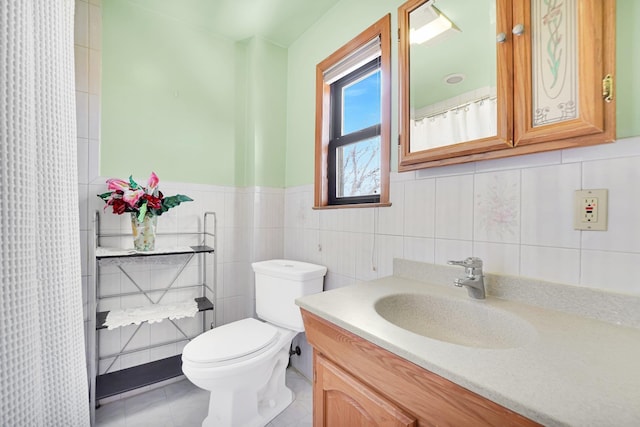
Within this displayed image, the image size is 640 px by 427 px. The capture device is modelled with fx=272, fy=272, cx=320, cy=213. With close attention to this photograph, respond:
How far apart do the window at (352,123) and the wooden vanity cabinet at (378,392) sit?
0.75 meters

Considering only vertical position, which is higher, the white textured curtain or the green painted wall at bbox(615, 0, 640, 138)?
the green painted wall at bbox(615, 0, 640, 138)

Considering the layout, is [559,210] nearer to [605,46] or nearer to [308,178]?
[605,46]

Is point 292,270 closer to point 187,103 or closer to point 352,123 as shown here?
point 352,123

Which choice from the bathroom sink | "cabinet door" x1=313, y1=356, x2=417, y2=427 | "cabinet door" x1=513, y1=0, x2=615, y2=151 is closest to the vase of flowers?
"cabinet door" x1=313, y1=356, x2=417, y2=427

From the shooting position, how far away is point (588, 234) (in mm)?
760

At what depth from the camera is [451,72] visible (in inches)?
41.8

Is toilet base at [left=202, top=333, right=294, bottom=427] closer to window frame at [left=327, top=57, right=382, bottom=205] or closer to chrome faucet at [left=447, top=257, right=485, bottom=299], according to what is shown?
window frame at [left=327, top=57, right=382, bottom=205]

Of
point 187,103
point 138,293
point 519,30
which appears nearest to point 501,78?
point 519,30

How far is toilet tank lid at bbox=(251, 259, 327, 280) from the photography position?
5.06ft

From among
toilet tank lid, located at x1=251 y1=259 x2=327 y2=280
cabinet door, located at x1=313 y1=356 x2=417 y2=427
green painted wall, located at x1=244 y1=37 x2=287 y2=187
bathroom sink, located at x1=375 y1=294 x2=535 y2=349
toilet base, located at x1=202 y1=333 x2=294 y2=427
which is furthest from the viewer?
green painted wall, located at x1=244 y1=37 x2=287 y2=187

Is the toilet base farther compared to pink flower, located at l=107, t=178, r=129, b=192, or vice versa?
pink flower, located at l=107, t=178, r=129, b=192

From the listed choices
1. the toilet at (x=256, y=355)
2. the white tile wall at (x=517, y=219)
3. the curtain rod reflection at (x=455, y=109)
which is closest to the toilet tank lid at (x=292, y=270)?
the toilet at (x=256, y=355)

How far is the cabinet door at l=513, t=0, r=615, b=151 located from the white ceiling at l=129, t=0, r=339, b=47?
1246 mm

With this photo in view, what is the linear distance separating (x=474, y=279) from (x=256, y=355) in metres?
1.01
